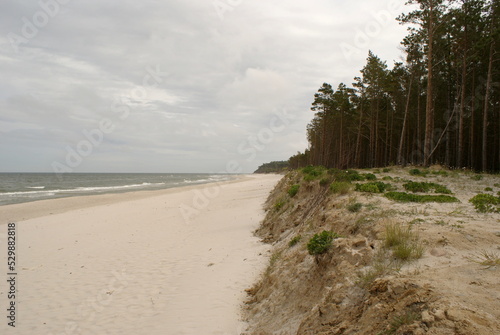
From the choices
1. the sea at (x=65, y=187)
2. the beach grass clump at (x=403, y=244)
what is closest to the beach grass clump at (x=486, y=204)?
the beach grass clump at (x=403, y=244)

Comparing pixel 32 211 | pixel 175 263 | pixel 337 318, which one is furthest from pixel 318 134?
pixel 337 318

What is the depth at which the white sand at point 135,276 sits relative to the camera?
636cm

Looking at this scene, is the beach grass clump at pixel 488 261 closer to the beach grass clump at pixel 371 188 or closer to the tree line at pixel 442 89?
the beach grass clump at pixel 371 188

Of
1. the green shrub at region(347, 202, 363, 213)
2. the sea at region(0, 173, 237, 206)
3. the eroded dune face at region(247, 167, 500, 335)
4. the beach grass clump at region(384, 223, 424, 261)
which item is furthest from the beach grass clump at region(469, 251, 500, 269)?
the sea at region(0, 173, 237, 206)

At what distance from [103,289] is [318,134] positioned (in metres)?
60.5

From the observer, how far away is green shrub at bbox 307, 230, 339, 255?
19.8ft

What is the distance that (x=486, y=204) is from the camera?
322 inches

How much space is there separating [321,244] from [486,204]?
5491 millimetres

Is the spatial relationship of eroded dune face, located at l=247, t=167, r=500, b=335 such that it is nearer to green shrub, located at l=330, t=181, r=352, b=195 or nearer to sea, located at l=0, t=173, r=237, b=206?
green shrub, located at l=330, t=181, r=352, b=195

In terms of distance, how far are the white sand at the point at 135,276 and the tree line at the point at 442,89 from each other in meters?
17.5

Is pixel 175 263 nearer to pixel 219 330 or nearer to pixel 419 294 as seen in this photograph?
pixel 219 330

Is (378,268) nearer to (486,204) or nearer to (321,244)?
(321,244)

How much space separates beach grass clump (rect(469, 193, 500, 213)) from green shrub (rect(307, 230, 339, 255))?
456 centimetres

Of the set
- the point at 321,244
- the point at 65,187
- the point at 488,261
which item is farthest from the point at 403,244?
the point at 65,187
